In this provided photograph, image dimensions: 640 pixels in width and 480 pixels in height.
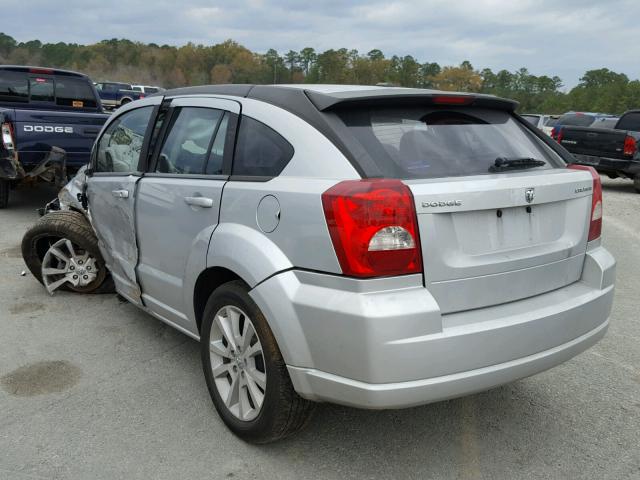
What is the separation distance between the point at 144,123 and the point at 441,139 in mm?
2154

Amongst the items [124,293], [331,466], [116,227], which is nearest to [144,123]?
[116,227]

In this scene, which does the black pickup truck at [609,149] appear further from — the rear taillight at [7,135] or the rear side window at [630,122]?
the rear taillight at [7,135]

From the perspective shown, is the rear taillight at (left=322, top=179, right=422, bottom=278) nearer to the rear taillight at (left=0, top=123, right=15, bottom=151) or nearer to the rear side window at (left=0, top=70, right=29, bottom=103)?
the rear taillight at (left=0, top=123, right=15, bottom=151)

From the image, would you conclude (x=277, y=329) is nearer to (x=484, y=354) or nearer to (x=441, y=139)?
(x=484, y=354)

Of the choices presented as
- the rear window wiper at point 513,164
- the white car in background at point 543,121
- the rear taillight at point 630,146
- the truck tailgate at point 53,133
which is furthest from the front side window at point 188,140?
the white car in background at point 543,121

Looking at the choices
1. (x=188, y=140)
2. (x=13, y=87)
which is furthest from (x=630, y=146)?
(x=13, y=87)

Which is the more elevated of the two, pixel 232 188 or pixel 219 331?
pixel 232 188

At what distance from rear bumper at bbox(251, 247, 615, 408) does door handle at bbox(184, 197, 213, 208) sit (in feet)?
2.05

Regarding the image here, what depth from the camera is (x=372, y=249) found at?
2314 mm

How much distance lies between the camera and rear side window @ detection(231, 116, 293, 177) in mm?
2723

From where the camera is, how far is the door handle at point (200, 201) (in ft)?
9.84

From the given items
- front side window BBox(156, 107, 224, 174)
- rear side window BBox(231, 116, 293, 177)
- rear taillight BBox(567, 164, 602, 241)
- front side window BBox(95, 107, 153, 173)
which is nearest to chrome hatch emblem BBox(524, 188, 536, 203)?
rear taillight BBox(567, 164, 602, 241)

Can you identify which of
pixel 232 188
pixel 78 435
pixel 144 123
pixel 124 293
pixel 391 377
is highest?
pixel 144 123

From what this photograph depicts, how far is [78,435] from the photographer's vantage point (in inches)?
118
